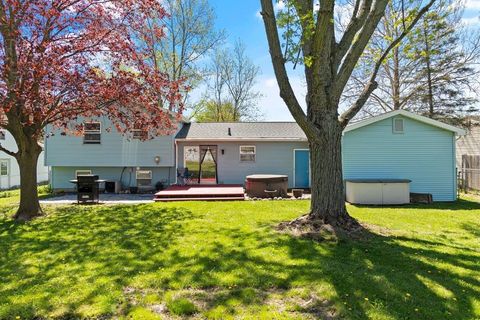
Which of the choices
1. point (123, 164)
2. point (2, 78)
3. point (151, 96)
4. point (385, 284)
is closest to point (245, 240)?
point (385, 284)

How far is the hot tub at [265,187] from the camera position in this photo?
551 inches

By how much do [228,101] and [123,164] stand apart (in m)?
17.2

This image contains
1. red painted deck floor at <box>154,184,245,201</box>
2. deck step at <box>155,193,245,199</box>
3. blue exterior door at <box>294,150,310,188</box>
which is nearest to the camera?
red painted deck floor at <box>154,184,245,201</box>

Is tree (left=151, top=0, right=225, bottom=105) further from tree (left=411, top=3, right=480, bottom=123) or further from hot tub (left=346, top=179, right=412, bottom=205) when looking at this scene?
hot tub (left=346, top=179, right=412, bottom=205)

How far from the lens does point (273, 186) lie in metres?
14.1

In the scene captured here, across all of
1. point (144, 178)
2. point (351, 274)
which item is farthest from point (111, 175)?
point (351, 274)

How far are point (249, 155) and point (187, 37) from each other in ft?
43.5

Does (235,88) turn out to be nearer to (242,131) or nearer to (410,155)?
(242,131)

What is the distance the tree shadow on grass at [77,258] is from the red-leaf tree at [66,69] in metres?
2.54

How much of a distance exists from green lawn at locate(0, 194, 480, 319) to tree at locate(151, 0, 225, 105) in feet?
64.2

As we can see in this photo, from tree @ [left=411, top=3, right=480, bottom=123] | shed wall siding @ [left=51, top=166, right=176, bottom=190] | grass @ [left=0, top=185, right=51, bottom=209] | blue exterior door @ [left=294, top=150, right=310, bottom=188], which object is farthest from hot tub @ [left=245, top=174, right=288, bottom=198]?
tree @ [left=411, top=3, right=480, bottom=123]

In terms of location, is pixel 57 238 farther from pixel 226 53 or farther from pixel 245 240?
pixel 226 53

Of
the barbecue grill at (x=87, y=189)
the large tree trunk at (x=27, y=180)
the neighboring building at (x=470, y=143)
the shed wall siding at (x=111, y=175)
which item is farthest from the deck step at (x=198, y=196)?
the neighboring building at (x=470, y=143)

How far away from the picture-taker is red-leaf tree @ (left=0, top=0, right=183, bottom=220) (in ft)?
28.5
